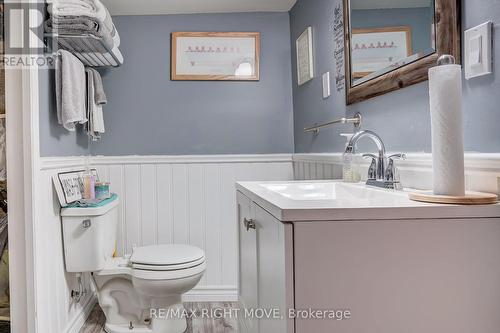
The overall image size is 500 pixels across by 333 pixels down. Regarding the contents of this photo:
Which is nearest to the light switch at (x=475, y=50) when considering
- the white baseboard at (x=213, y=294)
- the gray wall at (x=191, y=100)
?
the gray wall at (x=191, y=100)

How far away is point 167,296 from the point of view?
206cm

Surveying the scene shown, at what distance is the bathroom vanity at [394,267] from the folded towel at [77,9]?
5.30ft

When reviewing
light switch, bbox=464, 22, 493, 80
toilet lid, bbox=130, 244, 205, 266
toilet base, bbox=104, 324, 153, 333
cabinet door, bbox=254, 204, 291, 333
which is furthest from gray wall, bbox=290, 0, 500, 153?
toilet base, bbox=104, 324, 153, 333

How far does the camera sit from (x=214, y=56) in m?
2.63

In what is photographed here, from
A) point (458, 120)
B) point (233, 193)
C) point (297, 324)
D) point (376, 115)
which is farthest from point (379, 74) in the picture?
point (233, 193)

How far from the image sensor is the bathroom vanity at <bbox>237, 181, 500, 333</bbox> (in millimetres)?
756

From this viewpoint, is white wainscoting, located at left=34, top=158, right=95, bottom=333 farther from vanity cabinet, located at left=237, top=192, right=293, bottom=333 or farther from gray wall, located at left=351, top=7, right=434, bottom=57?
gray wall, located at left=351, top=7, right=434, bottom=57

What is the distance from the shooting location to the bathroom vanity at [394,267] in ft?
2.48

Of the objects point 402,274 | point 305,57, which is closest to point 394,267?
point 402,274

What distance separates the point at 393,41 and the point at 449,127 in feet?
2.02

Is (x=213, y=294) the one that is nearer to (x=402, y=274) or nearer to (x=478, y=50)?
(x=402, y=274)

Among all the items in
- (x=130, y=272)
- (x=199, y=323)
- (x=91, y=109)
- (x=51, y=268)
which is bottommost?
(x=199, y=323)

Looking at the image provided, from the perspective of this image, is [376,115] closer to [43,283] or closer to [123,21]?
[43,283]

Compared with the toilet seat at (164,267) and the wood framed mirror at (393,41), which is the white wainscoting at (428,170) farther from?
the toilet seat at (164,267)
